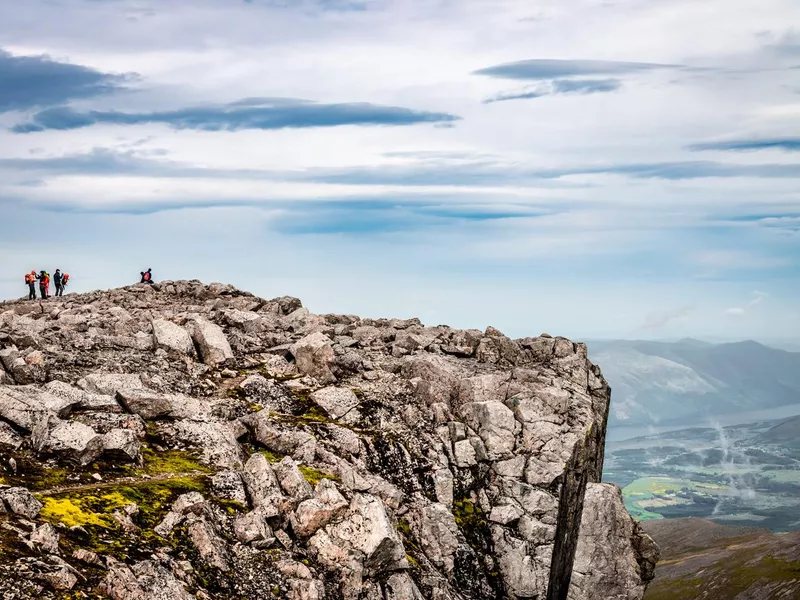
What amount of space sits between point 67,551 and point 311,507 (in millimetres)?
10159

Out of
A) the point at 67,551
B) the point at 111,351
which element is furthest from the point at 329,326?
the point at 67,551

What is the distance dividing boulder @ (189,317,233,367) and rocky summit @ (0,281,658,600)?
149 mm

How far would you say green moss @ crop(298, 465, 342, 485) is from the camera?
36672 millimetres

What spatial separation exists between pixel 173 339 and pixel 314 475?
1758cm

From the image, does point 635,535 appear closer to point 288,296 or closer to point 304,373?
point 304,373

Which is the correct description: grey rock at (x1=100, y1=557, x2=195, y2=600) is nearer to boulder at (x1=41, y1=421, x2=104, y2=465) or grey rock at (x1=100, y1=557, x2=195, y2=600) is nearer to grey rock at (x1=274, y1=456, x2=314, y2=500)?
boulder at (x1=41, y1=421, x2=104, y2=465)

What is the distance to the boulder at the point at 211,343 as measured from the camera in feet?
164

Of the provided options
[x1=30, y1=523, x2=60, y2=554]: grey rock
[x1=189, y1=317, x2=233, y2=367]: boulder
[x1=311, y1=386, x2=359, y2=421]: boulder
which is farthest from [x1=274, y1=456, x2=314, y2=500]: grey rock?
[x1=189, y1=317, x2=233, y2=367]: boulder

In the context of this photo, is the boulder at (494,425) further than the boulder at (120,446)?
Yes

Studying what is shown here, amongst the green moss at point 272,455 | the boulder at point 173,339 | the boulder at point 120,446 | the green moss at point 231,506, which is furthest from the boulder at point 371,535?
the boulder at point 173,339

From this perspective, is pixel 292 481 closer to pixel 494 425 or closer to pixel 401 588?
pixel 401 588

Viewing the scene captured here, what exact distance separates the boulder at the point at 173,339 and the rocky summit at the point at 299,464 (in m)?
0.12

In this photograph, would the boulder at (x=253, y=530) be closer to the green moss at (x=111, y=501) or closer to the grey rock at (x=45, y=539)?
the green moss at (x=111, y=501)

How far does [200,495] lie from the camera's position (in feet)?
104
